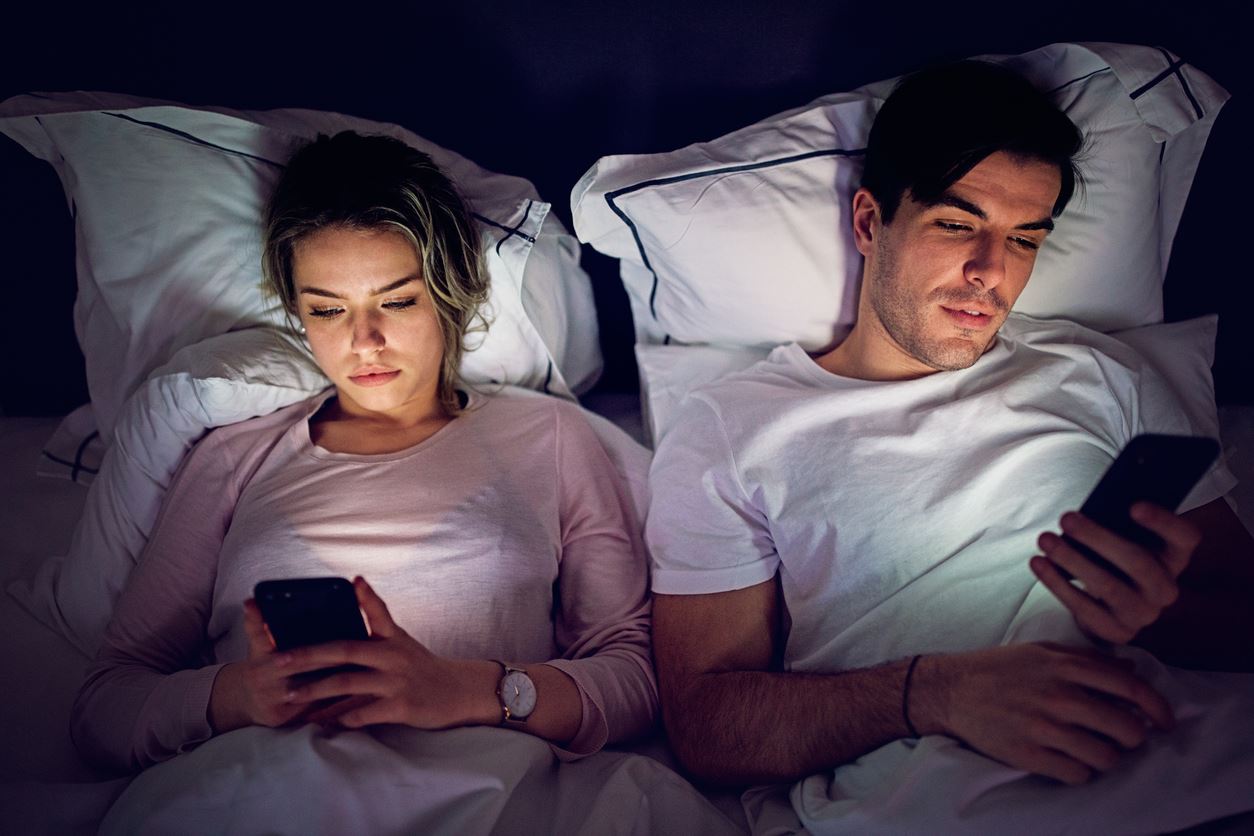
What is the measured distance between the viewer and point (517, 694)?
44.0 inches

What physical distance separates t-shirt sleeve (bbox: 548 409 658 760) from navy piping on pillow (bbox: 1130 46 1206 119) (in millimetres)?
1170

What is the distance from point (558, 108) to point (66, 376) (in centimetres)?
139

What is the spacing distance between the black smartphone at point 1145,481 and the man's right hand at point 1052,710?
0.13m

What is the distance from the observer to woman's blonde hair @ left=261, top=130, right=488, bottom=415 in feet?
4.33

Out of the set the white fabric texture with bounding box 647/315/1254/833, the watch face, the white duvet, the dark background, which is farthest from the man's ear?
the watch face

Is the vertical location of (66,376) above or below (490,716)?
above

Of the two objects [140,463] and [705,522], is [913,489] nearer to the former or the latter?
[705,522]

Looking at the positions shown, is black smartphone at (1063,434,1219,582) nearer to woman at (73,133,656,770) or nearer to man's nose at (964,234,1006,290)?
man's nose at (964,234,1006,290)

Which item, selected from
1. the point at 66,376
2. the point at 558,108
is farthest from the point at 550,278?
the point at 66,376

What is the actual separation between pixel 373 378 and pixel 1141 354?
144 cm

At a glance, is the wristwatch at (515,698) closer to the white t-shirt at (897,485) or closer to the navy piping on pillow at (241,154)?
the white t-shirt at (897,485)

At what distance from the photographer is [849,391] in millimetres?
1339

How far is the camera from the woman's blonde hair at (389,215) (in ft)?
4.33

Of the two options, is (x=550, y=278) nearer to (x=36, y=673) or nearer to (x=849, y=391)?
(x=849, y=391)
